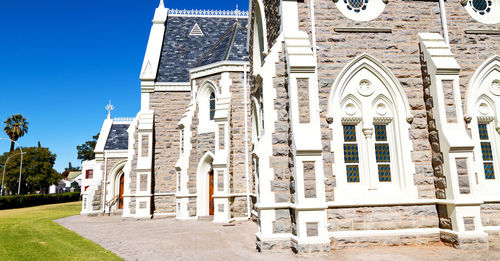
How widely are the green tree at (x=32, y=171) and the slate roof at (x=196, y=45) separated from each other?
3804 cm

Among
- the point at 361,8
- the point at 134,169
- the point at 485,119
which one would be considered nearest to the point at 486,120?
the point at 485,119

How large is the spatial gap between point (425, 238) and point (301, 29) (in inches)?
249

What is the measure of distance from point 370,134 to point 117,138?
72.5 ft

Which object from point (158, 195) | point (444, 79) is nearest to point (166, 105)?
point (158, 195)

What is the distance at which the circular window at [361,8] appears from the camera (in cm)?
890

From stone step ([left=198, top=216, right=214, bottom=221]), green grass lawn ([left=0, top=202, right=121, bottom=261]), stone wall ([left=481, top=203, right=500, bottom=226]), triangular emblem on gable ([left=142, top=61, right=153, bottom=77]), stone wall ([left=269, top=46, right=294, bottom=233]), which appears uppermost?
triangular emblem on gable ([left=142, top=61, right=153, bottom=77])

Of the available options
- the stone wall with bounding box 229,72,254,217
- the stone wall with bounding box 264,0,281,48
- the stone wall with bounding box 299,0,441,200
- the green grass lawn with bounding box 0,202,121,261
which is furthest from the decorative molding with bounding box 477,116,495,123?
the green grass lawn with bounding box 0,202,121,261

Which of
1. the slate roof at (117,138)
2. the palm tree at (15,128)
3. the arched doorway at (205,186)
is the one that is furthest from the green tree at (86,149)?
the arched doorway at (205,186)

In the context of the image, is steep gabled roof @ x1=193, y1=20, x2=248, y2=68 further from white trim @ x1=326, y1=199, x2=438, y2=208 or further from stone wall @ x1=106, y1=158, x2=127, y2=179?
stone wall @ x1=106, y1=158, x2=127, y2=179

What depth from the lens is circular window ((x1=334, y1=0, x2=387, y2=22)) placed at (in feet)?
29.2

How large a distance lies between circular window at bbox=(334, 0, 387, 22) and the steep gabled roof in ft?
28.1

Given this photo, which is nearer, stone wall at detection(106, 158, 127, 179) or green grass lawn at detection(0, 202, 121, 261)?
green grass lawn at detection(0, 202, 121, 261)

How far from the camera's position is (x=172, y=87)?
19.6 meters

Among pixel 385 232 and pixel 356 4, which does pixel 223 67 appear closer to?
pixel 356 4
